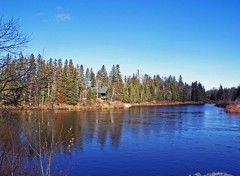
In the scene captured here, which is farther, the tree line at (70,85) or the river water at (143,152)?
the river water at (143,152)

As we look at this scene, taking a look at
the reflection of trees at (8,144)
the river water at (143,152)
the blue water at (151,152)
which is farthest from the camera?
the blue water at (151,152)

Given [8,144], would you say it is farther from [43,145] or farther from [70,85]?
[70,85]

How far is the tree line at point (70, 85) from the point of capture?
8188mm

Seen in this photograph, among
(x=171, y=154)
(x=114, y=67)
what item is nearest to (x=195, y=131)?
(x=171, y=154)

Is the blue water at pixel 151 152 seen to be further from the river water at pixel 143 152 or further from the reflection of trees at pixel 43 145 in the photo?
the reflection of trees at pixel 43 145

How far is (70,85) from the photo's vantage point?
72.2 metres

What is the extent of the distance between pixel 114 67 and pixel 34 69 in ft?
301

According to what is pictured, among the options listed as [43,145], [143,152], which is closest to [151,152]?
[143,152]

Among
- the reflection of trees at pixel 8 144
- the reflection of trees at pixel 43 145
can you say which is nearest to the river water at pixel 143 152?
the reflection of trees at pixel 43 145

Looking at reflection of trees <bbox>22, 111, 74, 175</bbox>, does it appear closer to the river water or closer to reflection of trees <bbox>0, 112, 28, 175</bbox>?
the river water

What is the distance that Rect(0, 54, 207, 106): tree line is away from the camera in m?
8.19

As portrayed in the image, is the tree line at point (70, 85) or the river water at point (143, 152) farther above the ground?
the tree line at point (70, 85)

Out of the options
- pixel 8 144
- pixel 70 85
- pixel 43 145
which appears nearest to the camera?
pixel 8 144

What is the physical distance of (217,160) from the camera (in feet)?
73.7
